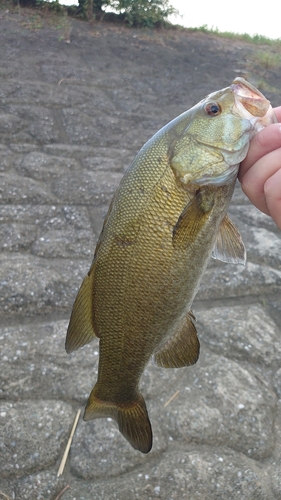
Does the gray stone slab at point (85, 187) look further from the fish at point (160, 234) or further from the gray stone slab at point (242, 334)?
the fish at point (160, 234)

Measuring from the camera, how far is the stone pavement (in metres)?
2.48

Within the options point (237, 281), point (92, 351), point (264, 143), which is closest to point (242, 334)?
point (237, 281)

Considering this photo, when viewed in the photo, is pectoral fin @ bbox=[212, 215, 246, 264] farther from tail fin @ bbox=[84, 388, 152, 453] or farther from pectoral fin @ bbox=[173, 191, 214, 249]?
tail fin @ bbox=[84, 388, 152, 453]

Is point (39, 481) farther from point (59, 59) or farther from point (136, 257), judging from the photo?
point (59, 59)

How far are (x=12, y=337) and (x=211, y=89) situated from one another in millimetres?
6115

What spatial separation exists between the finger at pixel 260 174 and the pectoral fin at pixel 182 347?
55cm

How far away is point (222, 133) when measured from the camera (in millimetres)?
1628

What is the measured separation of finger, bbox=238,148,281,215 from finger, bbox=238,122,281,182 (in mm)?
18

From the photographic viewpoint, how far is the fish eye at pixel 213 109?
1.66 metres

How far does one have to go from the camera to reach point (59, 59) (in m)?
7.59

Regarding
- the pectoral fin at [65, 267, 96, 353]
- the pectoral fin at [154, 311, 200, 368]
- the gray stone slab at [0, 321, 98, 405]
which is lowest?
the gray stone slab at [0, 321, 98, 405]

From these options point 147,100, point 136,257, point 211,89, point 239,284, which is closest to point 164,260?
point 136,257

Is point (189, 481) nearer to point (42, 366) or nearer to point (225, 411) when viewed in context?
point (225, 411)

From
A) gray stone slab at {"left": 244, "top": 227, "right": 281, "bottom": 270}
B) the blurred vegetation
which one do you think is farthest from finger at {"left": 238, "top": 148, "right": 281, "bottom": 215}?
the blurred vegetation
